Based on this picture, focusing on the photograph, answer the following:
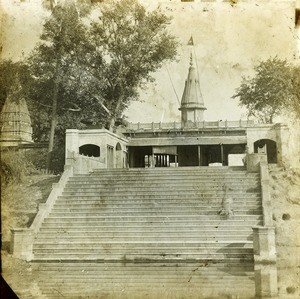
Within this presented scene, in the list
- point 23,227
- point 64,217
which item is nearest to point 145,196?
point 64,217

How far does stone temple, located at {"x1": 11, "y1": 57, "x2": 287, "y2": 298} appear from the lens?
31.6 feet

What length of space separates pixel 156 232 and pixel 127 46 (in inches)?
234

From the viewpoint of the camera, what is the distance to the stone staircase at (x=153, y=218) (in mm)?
11852

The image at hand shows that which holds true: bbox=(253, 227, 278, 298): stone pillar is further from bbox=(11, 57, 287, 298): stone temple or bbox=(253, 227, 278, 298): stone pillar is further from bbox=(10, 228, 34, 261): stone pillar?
bbox=(10, 228, 34, 261): stone pillar

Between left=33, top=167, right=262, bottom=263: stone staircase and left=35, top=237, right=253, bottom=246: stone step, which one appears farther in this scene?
left=35, top=237, right=253, bottom=246: stone step

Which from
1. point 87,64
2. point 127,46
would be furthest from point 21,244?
point 127,46

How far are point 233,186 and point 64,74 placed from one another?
235 inches

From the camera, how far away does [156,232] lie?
12766mm

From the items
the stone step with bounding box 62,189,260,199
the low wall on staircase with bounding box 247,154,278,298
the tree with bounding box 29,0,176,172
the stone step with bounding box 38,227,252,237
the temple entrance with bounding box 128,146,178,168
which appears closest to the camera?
the low wall on staircase with bounding box 247,154,278,298

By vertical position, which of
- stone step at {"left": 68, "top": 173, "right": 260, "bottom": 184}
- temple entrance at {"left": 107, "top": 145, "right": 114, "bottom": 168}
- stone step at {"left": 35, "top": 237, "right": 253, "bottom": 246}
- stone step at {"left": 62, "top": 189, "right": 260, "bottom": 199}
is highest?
temple entrance at {"left": 107, "top": 145, "right": 114, "bottom": 168}

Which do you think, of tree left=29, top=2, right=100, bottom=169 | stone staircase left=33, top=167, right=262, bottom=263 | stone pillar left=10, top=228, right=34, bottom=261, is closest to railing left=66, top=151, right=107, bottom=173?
stone staircase left=33, top=167, right=262, bottom=263

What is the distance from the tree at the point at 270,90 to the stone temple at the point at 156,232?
2.64 ft

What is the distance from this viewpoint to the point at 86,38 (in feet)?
42.4

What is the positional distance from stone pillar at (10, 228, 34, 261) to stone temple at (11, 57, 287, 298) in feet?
0.08
